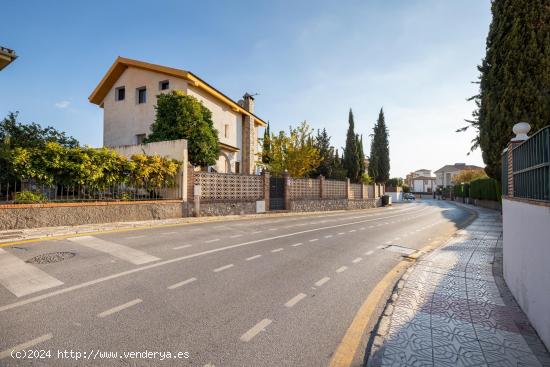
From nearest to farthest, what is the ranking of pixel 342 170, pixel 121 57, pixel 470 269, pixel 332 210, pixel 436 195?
1. pixel 470 269
2. pixel 121 57
3. pixel 332 210
4. pixel 342 170
5. pixel 436 195

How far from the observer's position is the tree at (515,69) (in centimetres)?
1308

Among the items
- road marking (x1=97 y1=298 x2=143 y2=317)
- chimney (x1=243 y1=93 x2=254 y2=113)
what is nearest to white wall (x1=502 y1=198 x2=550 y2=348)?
road marking (x1=97 y1=298 x2=143 y2=317)

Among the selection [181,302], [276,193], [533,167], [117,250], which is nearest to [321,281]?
[181,302]

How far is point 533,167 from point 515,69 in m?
14.4

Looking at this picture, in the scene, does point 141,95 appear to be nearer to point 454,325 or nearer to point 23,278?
point 23,278

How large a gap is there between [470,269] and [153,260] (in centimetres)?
674

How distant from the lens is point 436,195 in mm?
79750

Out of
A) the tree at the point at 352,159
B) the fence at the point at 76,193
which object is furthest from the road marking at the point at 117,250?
the tree at the point at 352,159

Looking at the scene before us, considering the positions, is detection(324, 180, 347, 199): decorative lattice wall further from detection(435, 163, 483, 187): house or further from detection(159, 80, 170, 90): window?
detection(435, 163, 483, 187): house

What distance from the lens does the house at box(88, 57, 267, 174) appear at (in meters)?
21.5

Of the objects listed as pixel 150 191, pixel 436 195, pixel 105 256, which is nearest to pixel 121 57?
pixel 150 191

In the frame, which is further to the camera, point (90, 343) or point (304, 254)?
point (304, 254)

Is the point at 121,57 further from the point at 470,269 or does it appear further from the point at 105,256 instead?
the point at 470,269

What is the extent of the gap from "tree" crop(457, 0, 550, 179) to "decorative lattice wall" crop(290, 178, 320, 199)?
12.2 metres
